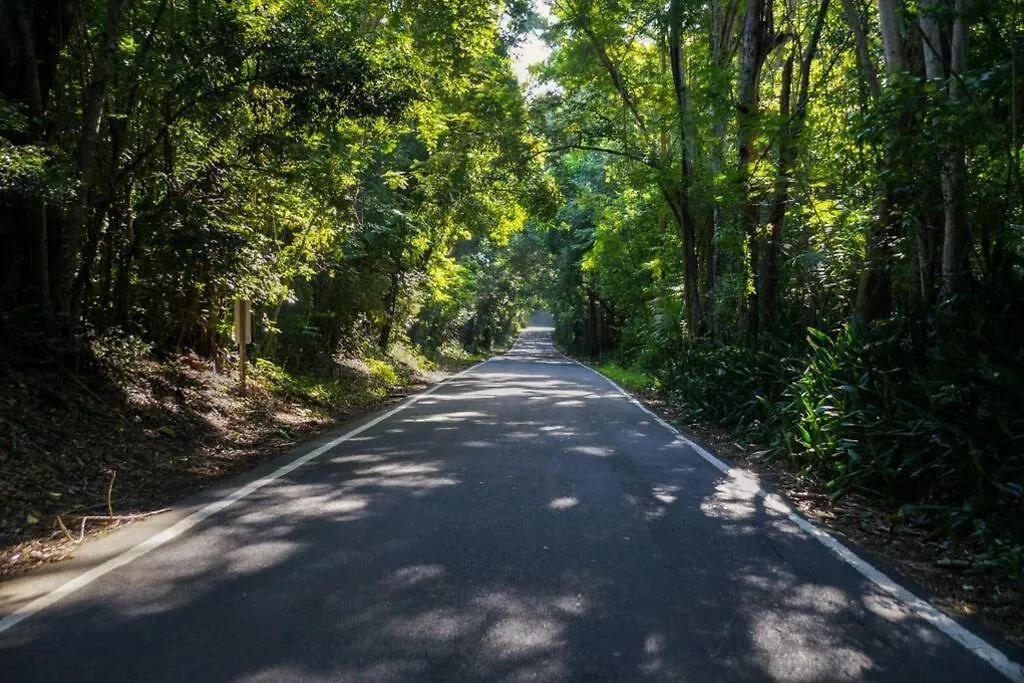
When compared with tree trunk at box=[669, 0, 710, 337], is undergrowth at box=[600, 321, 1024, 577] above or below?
below

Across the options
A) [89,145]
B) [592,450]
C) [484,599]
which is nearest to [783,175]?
[592,450]

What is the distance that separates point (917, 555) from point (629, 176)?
16.2 m

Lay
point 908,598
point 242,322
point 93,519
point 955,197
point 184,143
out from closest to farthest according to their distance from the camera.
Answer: point 908,598 → point 93,519 → point 955,197 → point 184,143 → point 242,322

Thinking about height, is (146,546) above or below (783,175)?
below

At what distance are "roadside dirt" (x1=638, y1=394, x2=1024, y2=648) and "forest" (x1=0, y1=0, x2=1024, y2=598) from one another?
0.47ft

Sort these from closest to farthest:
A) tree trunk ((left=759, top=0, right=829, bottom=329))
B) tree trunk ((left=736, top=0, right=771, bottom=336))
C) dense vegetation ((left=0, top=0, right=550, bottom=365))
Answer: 1. dense vegetation ((left=0, top=0, right=550, bottom=365))
2. tree trunk ((left=759, top=0, right=829, bottom=329))
3. tree trunk ((left=736, top=0, right=771, bottom=336))

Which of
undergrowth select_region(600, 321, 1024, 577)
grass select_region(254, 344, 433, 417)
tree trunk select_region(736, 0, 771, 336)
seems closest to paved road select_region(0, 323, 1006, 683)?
undergrowth select_region(600, 321, 1024, 577)

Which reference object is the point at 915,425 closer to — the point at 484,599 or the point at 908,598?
the point at 908,598

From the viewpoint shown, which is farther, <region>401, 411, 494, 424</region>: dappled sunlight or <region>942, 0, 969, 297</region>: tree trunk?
<region>401, 411, 494, 424</region>: dappled sunlight

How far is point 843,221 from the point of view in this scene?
455 inches

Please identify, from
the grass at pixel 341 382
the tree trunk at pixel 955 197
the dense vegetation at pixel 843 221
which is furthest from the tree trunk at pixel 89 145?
the tree trunk at pixel 955 197

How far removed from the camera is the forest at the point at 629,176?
7.05 metres

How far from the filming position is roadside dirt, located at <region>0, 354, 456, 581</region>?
600 centimetres

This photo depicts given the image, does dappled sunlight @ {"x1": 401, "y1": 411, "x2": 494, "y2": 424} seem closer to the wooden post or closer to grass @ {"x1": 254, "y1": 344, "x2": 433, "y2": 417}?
grass @ {"x1": 254, "y1": 344, "x2": 433, "y2": 417}
